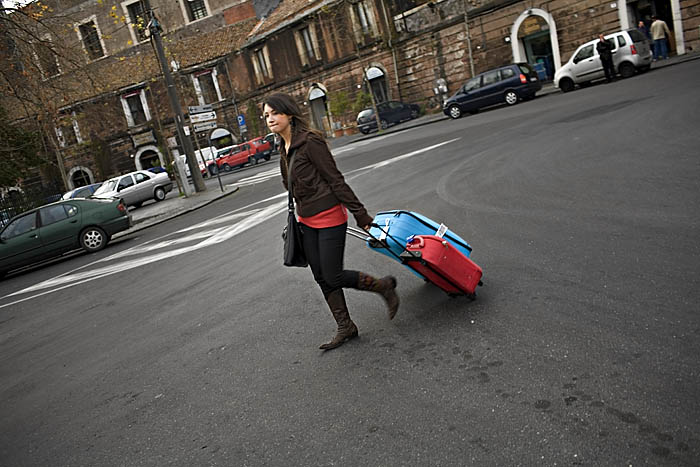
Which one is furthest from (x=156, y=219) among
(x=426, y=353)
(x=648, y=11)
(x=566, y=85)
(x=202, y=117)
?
(x=648, y=11)

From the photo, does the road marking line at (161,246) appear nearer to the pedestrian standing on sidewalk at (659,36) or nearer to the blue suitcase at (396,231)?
the blue suitcase at (396,231)

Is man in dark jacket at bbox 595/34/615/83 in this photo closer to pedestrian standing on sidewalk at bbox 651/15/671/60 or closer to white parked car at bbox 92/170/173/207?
pedestrian standing on sidewalk at bbox 651/15/671/60

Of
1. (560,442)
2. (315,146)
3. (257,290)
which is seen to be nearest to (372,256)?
(257,290)

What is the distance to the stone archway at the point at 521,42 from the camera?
99.4 ft

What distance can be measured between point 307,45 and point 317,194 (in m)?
42.8

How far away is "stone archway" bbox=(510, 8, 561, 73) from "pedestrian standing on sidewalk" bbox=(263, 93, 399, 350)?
29.5 meters

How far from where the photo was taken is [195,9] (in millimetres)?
55125

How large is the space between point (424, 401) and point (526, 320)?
3.81ft

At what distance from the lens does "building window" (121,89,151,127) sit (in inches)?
2066

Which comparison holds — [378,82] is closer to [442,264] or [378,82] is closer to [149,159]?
[149,159]

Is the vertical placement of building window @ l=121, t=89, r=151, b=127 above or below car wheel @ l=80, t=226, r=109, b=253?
above

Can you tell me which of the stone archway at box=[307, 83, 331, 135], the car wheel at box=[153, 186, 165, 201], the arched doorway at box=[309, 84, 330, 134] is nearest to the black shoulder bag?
the car wheel at box=[153, 186, 165, 201]

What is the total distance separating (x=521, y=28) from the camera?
31578mm

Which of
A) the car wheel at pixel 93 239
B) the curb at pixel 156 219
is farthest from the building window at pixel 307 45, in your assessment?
the car wheel at pixel 93 239
